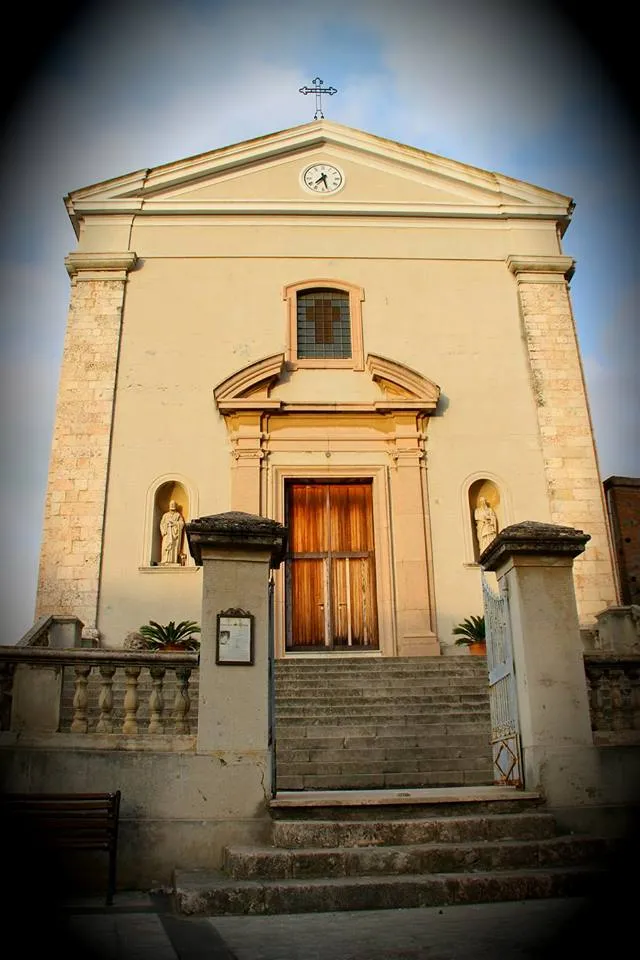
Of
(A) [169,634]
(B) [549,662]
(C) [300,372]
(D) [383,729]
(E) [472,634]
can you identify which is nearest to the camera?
(B) [549,662]

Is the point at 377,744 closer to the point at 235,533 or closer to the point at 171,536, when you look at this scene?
the point at 235,533

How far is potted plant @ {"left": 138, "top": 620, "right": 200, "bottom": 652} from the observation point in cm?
1226

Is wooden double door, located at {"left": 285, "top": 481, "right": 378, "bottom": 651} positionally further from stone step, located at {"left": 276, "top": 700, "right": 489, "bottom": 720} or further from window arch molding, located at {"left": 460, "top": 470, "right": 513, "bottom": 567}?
stone step, located at {"left": 276, "top": 700, "right": 489, "bottom": 720}

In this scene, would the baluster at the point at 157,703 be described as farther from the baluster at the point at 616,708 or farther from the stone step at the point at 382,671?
the stone step at the point at 382,671

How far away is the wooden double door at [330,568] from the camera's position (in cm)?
1388

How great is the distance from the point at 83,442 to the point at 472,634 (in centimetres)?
674

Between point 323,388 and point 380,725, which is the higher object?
point 323,388

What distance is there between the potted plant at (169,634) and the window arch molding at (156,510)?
0.98 metres

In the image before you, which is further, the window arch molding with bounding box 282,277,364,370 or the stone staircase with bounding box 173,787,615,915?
the window arch molding with bounding box 282,277,364,370

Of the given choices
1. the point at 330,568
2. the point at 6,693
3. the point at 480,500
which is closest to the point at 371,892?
the point at 6,693

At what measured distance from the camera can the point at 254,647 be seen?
274 inches

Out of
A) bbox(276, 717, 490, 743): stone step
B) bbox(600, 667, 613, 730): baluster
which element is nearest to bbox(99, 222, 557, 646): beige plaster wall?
bbox(276, 717, 490, 743): stone step

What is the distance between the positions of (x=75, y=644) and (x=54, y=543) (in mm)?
1847

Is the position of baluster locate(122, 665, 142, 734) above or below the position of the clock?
below
